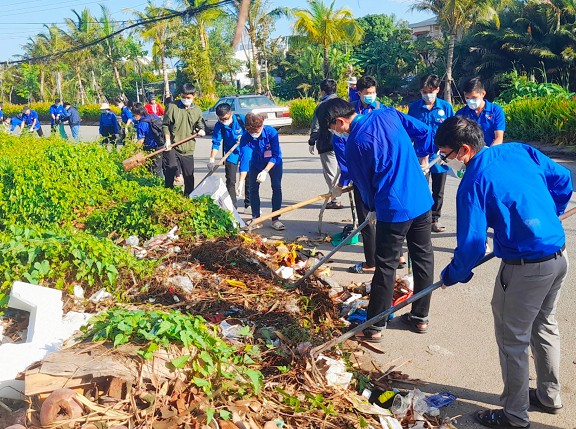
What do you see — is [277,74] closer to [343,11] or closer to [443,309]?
[343,11]

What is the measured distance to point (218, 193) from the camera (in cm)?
689

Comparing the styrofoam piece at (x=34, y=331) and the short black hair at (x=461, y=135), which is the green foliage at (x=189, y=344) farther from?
the short black hair at (x=461, y=135)

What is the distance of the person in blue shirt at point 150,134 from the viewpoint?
9461 millimetres

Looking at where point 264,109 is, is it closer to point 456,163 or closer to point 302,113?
point 302,113

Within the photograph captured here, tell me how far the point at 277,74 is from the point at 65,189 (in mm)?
33780

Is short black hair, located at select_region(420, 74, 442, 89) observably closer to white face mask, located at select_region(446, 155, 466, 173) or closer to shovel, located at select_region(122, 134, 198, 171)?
white face mask, located at select_region(446, 155, 466, 173)

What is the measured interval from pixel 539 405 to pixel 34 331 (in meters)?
3.33

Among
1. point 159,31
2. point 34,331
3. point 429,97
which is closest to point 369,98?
point 429,97

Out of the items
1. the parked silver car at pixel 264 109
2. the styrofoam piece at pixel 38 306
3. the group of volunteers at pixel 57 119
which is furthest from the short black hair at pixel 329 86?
the group of volunteers at pixel 57 119

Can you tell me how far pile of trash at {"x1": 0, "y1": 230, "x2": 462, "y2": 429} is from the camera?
111 inches

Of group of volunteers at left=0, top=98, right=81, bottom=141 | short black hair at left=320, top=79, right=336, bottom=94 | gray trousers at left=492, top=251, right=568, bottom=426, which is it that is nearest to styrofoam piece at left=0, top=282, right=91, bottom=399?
gray trousers at left=492, top=251, right=568, bottom=426

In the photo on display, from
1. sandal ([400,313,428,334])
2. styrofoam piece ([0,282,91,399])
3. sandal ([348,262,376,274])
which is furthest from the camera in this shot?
sandal ([348,262,376,274])

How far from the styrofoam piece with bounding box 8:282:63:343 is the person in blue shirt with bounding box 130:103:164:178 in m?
5.40

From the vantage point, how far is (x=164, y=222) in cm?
626
